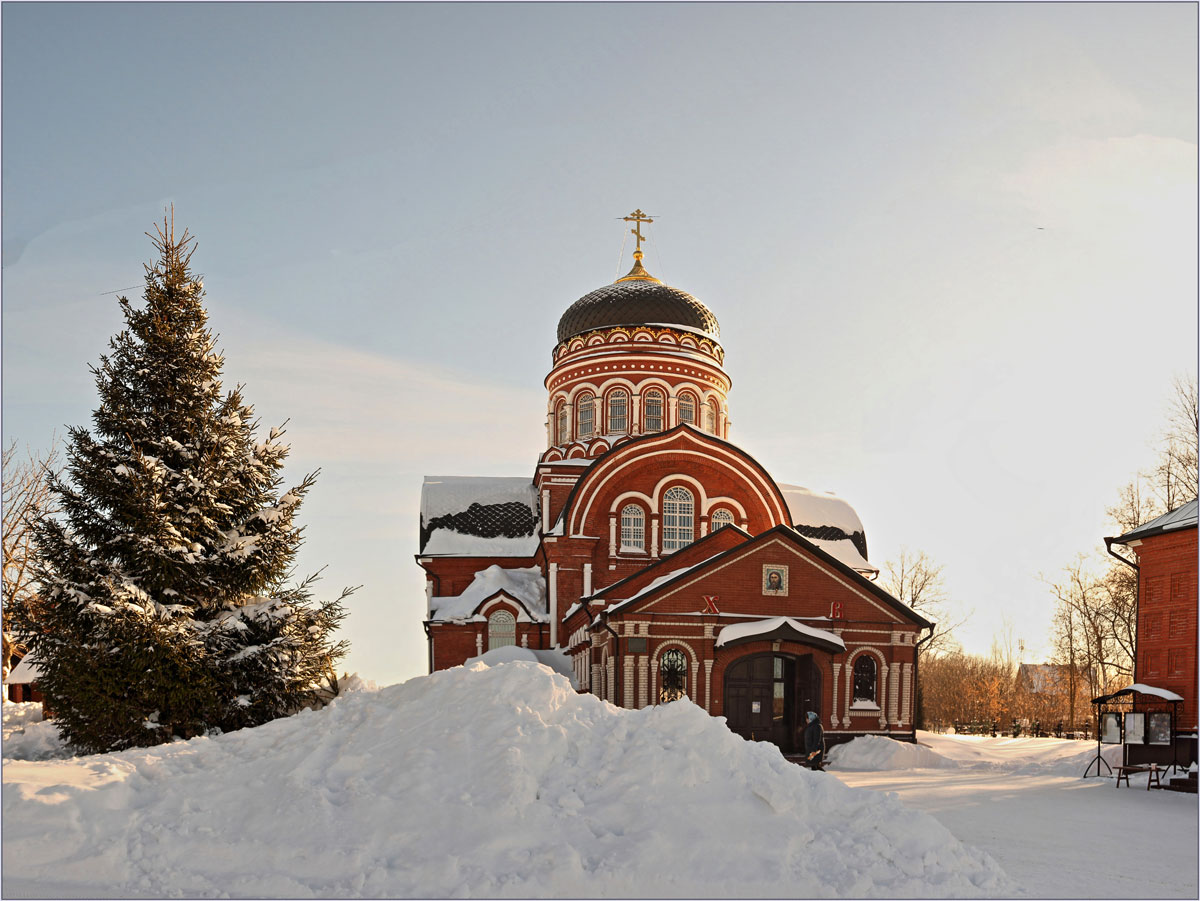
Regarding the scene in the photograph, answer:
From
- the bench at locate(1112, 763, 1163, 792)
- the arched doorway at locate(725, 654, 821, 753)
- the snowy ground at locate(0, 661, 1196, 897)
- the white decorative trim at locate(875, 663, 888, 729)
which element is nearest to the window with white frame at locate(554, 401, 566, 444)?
the arched doorway at locate(725, 654, 821, 753)

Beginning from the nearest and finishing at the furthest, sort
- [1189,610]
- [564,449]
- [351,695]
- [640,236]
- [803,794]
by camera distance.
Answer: [803,794]
[351,695]
[1189,610]
[564,449]
[640,236]

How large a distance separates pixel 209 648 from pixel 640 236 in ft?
87.8

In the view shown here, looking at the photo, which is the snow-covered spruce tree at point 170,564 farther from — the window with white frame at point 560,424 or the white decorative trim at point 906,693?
the window with white frame at point 560,424

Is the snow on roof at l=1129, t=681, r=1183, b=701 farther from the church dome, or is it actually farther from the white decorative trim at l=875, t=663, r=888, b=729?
the church dome

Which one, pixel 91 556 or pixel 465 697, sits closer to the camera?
pixel 465 697

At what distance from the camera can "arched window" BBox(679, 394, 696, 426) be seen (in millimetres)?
33906

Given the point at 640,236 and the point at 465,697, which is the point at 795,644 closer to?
the point at 465,697

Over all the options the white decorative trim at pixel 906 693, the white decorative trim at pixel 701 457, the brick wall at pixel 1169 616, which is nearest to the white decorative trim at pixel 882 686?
the white decorative trim at pixel 906 693

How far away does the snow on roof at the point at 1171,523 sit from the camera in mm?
19013

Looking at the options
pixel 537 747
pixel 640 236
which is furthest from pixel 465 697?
pixel 640 236

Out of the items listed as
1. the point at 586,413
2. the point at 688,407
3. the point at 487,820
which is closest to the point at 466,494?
the point at 586,413

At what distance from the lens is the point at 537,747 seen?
10.1 m

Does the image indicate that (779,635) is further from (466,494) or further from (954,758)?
(466,494)

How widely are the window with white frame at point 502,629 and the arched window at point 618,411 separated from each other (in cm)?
731
